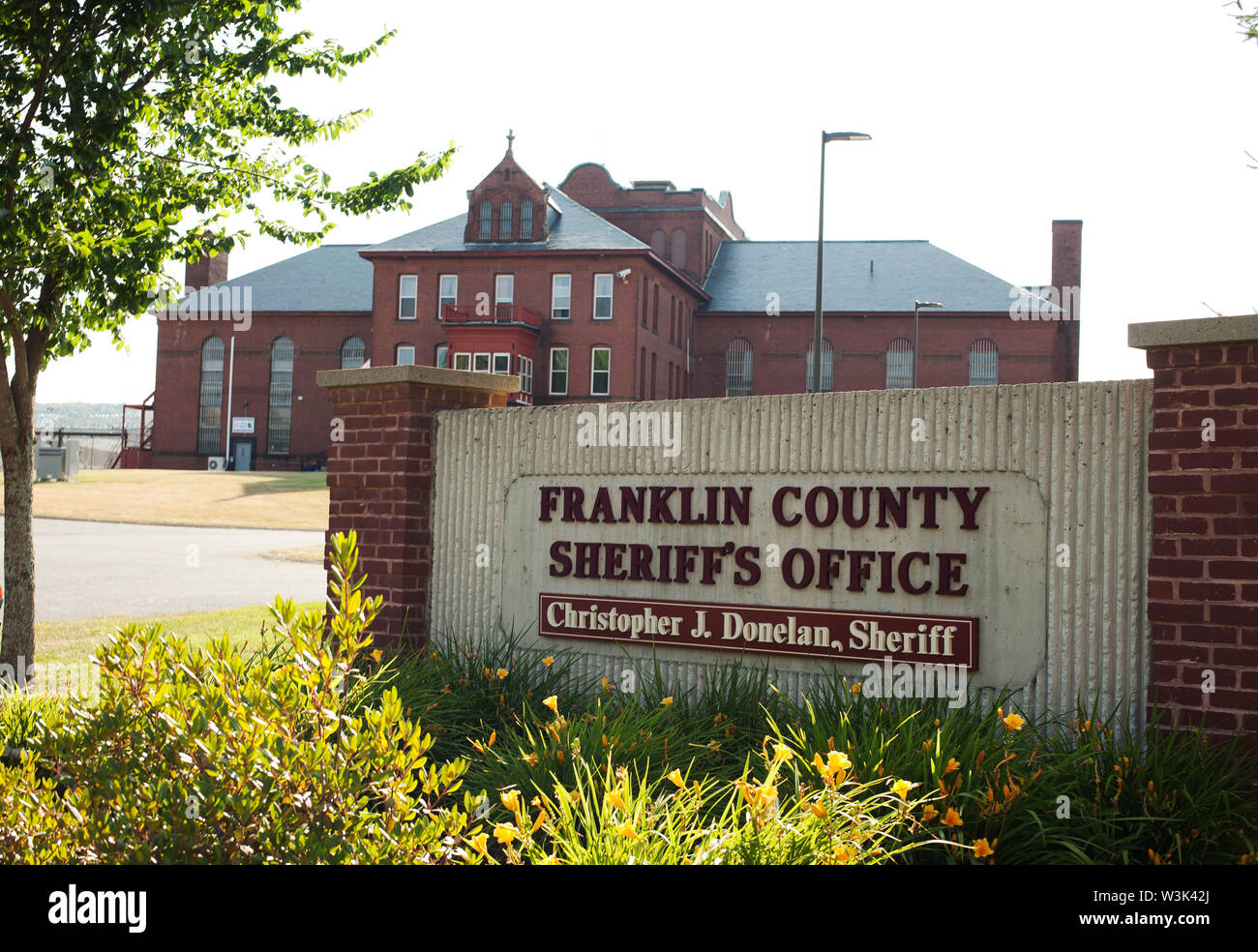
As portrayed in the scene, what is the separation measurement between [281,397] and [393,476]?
170 ft

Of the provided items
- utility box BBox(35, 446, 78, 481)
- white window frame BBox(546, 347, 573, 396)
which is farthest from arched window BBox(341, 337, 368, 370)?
utility box BBox(35, 446, 78, 481)

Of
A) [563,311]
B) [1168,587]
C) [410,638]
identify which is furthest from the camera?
[563,311]

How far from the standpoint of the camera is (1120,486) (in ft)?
17.1

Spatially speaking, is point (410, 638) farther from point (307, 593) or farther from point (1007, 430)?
point (307, 593)

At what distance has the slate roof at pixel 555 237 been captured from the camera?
154 feet

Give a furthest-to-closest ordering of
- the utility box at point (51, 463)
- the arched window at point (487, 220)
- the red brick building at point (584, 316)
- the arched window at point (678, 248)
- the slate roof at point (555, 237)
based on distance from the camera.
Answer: the arched window at point (678, 248)
the arched window at point (487, 220)
the red brick building at point (584, 316)
the slate roof at point (555, 237)
the utility box at point (51, 463)

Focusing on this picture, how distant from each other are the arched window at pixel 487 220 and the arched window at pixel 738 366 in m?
12.4

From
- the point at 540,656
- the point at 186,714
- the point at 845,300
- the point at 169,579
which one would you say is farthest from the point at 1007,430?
the point at 845,300

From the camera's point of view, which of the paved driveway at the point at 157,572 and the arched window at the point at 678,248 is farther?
the arched window at the point at 678,248

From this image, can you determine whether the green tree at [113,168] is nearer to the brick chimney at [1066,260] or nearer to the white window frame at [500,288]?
the white window frame at [500,288]

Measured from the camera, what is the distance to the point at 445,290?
4881cm

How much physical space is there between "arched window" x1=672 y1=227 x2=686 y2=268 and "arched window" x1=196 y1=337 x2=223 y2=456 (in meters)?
23.5

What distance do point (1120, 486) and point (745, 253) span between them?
54041 millimetres

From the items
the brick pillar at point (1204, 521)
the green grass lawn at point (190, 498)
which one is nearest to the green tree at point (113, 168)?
the brick pillar at point (1204, 521)
